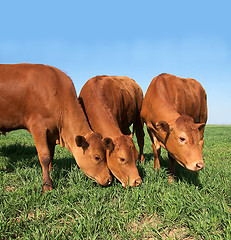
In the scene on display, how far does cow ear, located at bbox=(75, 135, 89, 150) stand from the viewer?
3.99 m

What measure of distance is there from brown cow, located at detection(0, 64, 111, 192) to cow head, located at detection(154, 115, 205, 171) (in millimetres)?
Answer: 1342

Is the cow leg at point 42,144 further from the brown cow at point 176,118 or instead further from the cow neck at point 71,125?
the brown cow at point 176,118

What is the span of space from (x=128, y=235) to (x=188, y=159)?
5.96 ft

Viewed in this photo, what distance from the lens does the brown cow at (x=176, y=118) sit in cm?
396

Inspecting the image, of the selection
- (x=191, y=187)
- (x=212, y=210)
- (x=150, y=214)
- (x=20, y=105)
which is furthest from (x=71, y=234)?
(x=20, y=105)

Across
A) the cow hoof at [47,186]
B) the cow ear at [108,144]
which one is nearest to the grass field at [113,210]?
the cow hoof at [47,186]

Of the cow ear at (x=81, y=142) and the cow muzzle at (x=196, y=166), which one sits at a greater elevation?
the cow ear at (x=81, y=142)

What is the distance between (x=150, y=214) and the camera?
3262 mm

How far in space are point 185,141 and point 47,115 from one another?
105 inches

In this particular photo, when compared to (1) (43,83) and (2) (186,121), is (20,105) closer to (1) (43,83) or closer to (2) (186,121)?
(1) (43,83)

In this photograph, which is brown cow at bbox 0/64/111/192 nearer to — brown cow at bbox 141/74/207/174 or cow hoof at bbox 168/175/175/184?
cow hoof at bbox 168/175/175/184

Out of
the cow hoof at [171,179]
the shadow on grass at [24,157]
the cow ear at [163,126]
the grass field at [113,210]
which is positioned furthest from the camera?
the shadow on grass at [24,157]

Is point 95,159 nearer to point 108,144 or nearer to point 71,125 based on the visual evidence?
point 108,144

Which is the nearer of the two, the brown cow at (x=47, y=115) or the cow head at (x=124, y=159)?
the cow head at (x=124, y=159)
